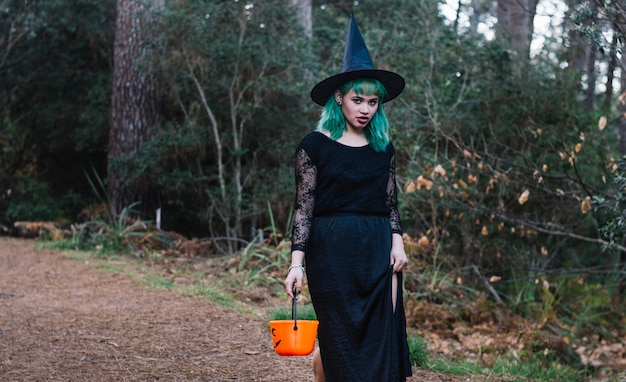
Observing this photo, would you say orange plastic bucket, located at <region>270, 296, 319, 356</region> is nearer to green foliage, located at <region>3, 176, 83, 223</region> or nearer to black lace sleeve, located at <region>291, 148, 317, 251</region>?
black lace sleeve, located at <region>291, 148, 317, 251</region>

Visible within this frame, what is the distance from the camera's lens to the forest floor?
4.60 meters

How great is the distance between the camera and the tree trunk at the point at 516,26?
988 cm

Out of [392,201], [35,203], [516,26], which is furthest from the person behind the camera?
[35,203]

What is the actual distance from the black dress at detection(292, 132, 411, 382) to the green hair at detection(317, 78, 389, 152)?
43mm

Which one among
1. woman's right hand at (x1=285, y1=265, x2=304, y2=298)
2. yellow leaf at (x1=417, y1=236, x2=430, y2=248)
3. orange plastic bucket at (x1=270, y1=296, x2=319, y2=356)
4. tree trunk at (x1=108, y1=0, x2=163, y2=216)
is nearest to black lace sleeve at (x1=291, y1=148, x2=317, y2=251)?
woman's right hand at (x1=285, y1=265, x2=304, y2=298)

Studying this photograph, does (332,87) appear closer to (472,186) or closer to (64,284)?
(64,284)

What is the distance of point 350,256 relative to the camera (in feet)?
10.5

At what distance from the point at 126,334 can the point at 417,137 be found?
14.7ft

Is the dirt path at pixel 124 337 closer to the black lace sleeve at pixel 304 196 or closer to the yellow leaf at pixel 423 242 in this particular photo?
the black lace sleeve at pixel 304 196

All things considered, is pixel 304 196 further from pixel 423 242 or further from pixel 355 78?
pixel 423 242

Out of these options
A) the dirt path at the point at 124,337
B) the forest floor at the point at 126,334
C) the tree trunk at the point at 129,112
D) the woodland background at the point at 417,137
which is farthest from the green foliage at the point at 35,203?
the dirt path at the point at 124,337

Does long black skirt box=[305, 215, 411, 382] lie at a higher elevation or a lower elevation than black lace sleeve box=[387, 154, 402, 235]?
lower

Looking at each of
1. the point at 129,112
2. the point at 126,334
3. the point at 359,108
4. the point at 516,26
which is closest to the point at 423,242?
the point at 126,334

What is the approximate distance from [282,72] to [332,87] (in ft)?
22.2
